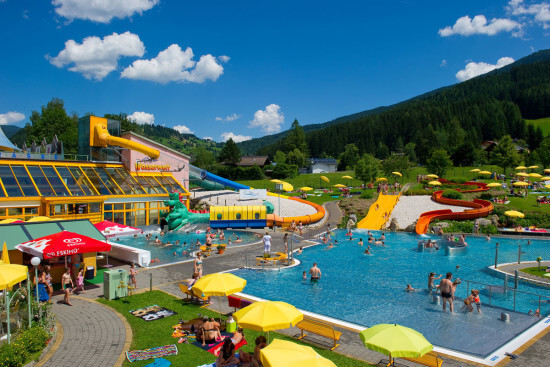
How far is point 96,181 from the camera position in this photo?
31.1m

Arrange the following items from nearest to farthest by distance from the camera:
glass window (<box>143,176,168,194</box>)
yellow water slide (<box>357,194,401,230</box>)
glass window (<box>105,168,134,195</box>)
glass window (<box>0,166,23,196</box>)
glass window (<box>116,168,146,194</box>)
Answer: glass window (<box>0,166,23,196</box>) < glass window (<box>105,168,134,195</box>) < glass window (<box>116,168,146,194</box>) < glass window (<box>143,176,168,194</box>) < yellow water slide (<box>357,194,401,230</box>)

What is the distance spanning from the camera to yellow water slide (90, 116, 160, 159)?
1385 inches

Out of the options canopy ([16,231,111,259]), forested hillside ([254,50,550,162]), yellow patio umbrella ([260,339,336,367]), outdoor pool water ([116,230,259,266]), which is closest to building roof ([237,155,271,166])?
forested hillside ([254,50,550,162])

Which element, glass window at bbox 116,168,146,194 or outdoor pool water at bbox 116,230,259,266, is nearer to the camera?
outdoor pool water at bbox 116,230,259,266

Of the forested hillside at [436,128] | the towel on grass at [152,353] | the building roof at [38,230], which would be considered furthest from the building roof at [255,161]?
the towel on grass at [152,353]

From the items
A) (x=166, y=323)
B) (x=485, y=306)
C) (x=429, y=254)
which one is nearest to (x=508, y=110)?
(x=429, y=254)

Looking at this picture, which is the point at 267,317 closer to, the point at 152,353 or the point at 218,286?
the point at 218,286

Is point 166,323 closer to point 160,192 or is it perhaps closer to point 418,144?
point 160,192

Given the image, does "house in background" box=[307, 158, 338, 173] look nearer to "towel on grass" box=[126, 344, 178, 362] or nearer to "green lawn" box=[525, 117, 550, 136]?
"green lawn" box=[525, 117, 550, 136]

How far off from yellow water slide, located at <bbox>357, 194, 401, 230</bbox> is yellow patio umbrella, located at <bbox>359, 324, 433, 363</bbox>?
88.1 ft

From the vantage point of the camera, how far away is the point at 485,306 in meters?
14.9

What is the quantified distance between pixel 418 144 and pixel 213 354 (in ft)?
361

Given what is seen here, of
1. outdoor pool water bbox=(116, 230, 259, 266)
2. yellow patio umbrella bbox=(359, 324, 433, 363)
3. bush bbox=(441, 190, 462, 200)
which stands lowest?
outdoor pool water bbox=(116, 230, 259, 266)

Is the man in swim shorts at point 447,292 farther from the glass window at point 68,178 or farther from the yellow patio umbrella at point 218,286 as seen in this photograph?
the glass window at point 68,178
